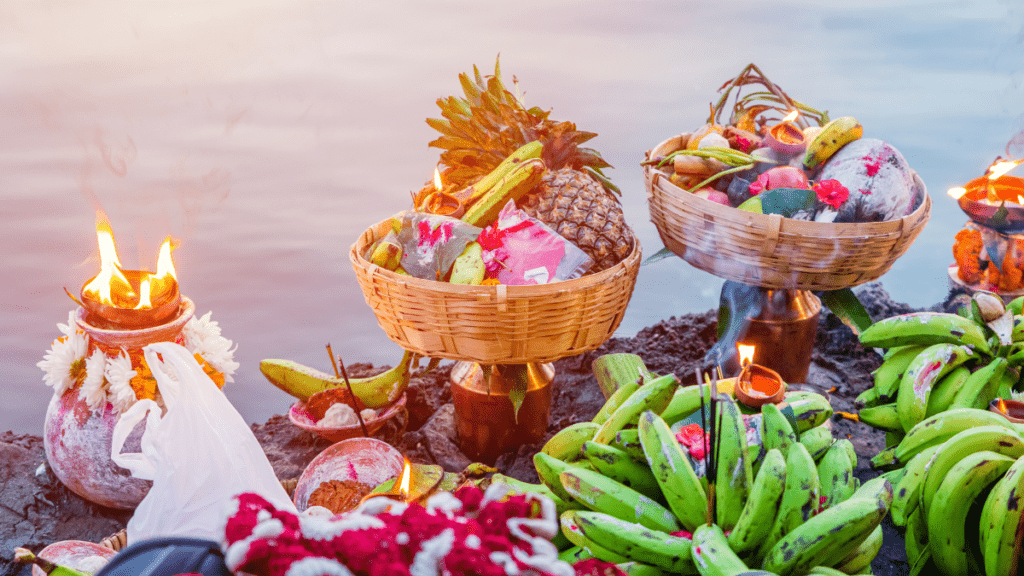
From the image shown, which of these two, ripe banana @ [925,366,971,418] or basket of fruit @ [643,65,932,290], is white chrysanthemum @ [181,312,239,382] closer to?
basket of fruit @ [643,65,932,290]

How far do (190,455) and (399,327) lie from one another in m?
0.91

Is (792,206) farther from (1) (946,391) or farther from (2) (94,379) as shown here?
(2) (94,379)

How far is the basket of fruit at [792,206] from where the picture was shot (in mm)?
2490

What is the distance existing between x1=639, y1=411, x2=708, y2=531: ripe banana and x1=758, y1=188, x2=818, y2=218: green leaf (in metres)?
1.60

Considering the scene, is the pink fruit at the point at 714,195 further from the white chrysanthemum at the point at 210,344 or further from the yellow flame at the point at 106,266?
the yellow flame at the point at 106,266

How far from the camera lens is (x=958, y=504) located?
3.93 ft

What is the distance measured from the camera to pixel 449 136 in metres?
2.94

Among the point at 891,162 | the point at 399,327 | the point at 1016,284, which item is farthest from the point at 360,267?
the point at 1016,284

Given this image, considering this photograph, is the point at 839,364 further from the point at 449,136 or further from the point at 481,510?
the point at 481,510

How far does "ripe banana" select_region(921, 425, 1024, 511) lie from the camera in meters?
1.25

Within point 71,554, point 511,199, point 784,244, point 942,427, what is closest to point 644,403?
point 942,427

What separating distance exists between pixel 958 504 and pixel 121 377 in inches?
86.3

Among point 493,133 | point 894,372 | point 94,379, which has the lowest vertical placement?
point 94,379

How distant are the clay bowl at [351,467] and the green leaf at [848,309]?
1877mm
